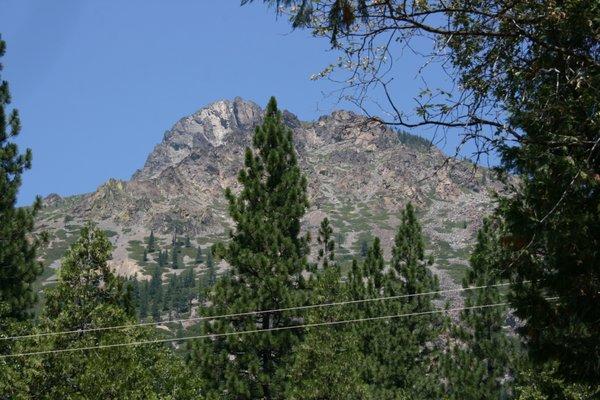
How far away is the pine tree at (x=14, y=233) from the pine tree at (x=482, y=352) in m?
18.2

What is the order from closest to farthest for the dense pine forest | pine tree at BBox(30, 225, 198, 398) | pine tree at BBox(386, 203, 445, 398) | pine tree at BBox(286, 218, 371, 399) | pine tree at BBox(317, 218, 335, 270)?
the dense pine forest
pine tree at BBox(30, 225, 198, 398)
pine tree at BBox(286, 218, 371, 399)
pine tree at BBox(317, 218, 335, 270)
pine tree at BBox(386, 203, 445, 398)

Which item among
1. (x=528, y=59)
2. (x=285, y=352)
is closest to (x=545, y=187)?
(x=528, y=59)

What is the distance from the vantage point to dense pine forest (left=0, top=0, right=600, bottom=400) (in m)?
7.95

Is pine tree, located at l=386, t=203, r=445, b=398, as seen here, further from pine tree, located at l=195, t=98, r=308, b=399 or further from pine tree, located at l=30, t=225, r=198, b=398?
pine tree, located at l=30, t=225, r=198, b=398

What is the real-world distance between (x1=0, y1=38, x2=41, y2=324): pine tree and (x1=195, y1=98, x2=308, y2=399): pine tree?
591 cm

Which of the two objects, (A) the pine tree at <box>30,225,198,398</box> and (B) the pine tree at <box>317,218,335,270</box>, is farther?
(B) the pine tree at <box>317,218,335,270</box>

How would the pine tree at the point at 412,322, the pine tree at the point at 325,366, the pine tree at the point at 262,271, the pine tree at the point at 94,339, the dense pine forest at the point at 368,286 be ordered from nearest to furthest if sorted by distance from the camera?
the dense pine forest at the point at 368,286
the pine tree at the point at 94,339
the pine tree at the point at 325,366
the pine tree at the point at 262,271
the pine tree at the point at 412,322

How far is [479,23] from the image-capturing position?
7.91m

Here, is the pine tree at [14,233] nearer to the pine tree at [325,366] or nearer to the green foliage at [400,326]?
the pine tree at [325,366]

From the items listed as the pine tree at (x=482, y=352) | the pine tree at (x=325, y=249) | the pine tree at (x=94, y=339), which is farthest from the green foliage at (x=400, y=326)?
the pine tree at (x=94, y=339)

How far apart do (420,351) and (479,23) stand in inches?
1152

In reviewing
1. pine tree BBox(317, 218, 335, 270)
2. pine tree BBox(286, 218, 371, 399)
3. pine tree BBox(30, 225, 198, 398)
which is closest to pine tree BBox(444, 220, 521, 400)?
pine tree BBox(317, 218, 335, 270)

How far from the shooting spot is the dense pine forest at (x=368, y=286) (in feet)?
26.1

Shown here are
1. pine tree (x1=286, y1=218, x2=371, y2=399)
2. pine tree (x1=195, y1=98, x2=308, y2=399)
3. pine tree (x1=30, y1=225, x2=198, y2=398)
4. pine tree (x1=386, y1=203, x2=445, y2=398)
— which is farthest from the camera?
pine tree (x1=386, y1=203, x2=445, y2=398)
